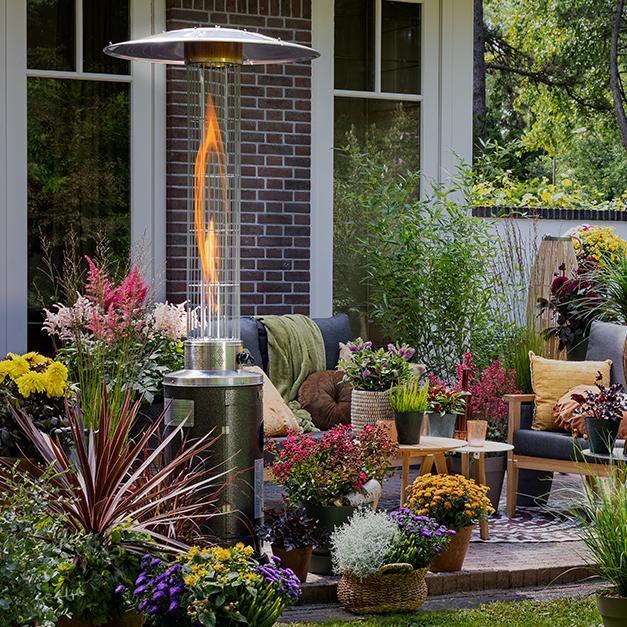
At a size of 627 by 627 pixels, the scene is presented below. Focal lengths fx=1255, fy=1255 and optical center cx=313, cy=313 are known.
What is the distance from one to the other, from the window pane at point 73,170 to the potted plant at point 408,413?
230cm

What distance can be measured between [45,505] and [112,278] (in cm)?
366

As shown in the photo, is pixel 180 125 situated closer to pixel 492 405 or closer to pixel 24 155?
pixel 24 155

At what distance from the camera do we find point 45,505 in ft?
12.5

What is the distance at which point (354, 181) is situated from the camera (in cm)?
823

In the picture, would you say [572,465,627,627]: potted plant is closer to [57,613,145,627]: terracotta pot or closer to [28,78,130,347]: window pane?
[57,613,145,627]: terracotta pot

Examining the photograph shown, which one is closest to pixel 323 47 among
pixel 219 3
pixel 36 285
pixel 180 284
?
pixel 219 3

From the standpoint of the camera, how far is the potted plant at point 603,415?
592cm

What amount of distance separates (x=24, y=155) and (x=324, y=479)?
302 cm

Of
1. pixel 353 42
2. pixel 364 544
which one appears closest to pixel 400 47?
pixel 353 42

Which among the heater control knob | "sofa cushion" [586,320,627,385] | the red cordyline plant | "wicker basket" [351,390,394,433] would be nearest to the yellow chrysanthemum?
the red cordyline plant

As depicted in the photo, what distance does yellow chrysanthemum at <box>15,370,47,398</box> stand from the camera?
523 centimetres

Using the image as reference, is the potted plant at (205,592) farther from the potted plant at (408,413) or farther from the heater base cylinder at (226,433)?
the potted plant at (408,413)

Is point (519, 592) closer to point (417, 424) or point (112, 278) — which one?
point (417, 424)

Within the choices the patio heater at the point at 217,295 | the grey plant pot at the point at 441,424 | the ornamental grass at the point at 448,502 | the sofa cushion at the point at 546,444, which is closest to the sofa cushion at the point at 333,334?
the grey plant pot at the point at 441,424
